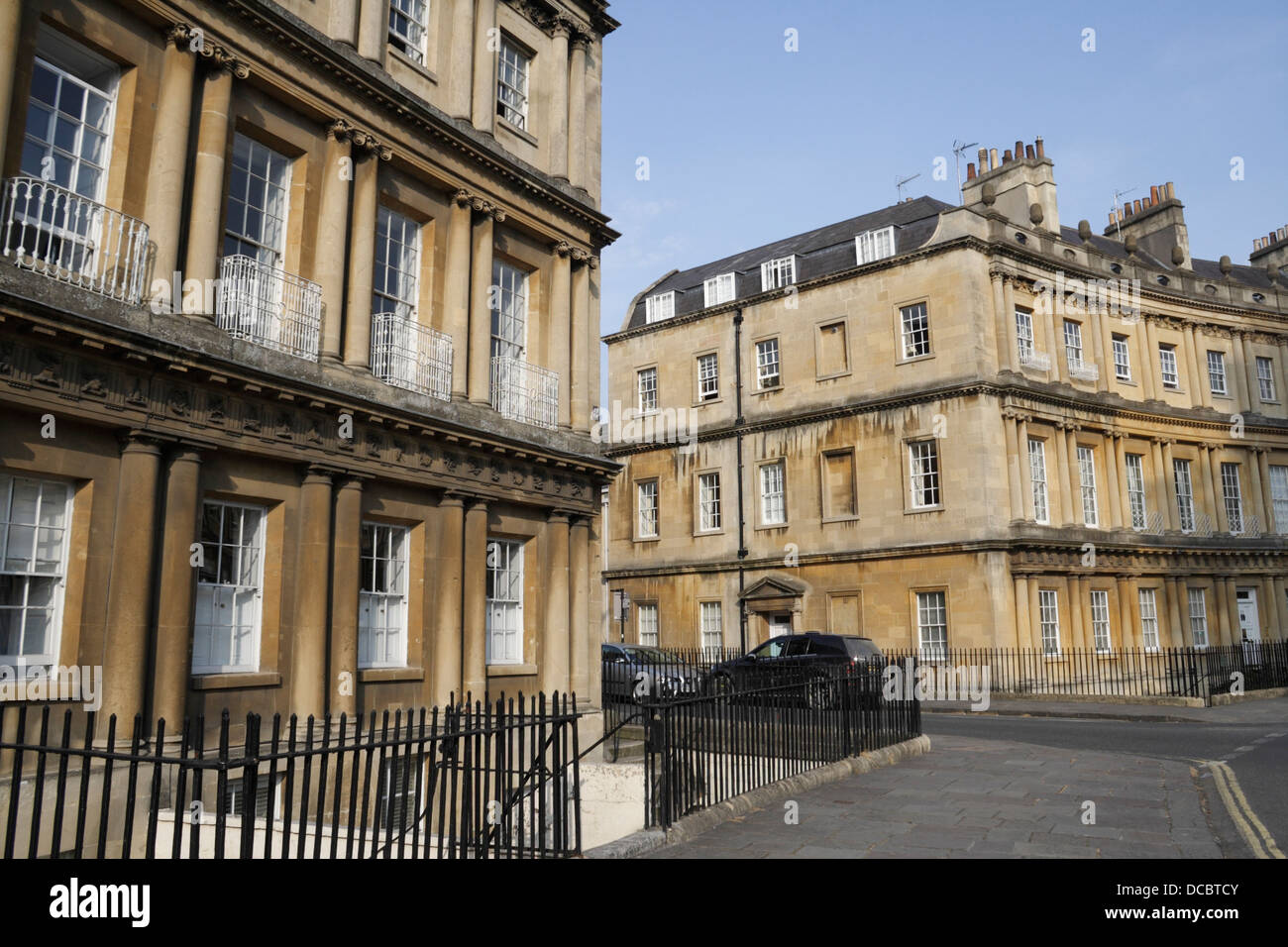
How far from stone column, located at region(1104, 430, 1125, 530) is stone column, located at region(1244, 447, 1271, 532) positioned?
24.2ft

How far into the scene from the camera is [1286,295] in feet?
118

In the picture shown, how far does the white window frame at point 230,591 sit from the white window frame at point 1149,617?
2811 cm

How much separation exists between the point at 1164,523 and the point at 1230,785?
924 inches

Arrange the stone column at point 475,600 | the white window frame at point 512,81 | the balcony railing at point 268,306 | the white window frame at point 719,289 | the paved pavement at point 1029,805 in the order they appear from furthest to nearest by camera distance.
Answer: the white window frame at point 719,289, the white window frame at point 512,81, the stone column at point 475,600, the balcony railing at point 268,306, the paved pavement at point 1029,805

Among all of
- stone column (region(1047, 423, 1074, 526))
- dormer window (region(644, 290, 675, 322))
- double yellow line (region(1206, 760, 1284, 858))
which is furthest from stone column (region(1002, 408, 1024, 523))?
double yellow line (region(1206, 760, 1284, 858))

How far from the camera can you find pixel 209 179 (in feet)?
35.1

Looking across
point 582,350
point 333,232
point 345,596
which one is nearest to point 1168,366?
point 582,350

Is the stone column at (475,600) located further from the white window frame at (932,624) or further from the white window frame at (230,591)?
the white window frame at (932,624)

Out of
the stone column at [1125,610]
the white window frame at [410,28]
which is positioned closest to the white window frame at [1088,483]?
the stone column at [1125,610]

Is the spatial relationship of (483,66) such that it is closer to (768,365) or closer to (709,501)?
(768,365)

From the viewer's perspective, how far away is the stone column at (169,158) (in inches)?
400

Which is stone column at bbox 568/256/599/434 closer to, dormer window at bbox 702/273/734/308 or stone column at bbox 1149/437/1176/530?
dormer window at bbox 702/273/734/308

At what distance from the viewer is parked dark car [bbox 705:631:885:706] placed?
12.1 m
